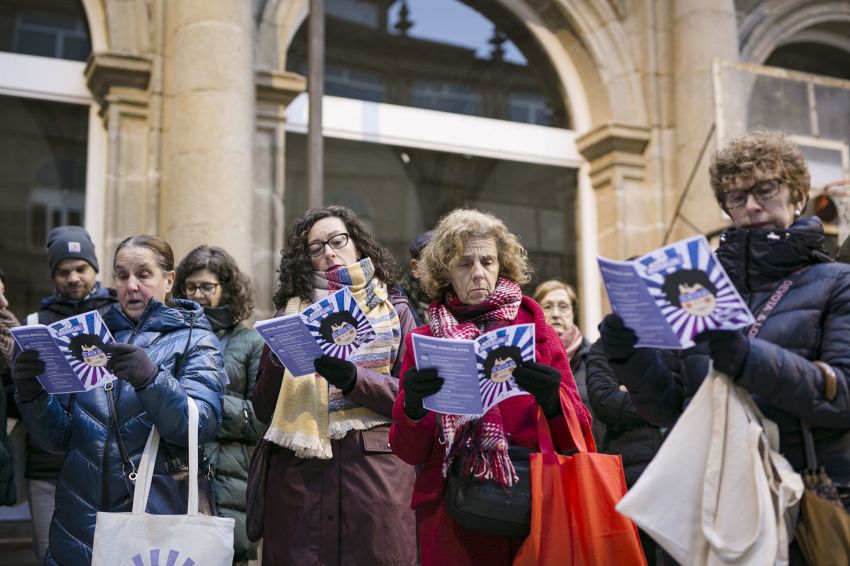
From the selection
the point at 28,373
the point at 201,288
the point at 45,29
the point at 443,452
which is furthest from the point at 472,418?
the point at 45,29

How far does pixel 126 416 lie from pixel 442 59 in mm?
7426

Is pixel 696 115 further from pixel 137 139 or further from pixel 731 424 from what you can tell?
pixel 731 424

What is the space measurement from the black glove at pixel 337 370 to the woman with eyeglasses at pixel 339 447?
1 cm

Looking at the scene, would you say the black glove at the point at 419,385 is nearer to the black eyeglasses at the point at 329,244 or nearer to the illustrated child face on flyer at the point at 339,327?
the illustrated child face on flyer at the point at 339,327

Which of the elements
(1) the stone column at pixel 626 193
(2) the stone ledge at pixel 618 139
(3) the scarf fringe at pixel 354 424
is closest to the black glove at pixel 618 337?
(3) the scarf fringe at pixel 354 424

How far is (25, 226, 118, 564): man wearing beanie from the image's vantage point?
5.41 meters

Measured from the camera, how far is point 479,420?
A: 3.62 m

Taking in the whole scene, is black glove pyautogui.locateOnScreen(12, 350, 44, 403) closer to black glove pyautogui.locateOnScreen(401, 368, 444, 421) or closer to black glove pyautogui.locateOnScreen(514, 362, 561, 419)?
black glove pyautogui.locateOnScreen(401, 368, 444, 421)

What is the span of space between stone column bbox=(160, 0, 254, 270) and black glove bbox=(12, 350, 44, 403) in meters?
3.86

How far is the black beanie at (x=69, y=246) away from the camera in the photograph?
561 cm

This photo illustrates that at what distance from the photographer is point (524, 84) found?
11.0 meters

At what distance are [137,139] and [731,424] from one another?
6.56m

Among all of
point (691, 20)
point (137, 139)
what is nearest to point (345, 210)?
point (137, 139)

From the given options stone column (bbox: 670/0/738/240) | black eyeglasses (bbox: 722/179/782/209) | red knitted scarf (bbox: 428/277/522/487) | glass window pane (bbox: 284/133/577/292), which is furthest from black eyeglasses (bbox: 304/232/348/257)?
stone column (bbox: 670/0/738/240)
